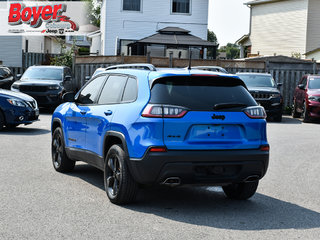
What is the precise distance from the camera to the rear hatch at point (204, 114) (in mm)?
6289

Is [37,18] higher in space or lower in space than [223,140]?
higher

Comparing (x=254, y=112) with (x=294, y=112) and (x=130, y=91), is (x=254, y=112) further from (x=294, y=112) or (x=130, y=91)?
(x=294, y=112)

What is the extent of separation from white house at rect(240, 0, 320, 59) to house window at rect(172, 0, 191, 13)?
856 centimetres

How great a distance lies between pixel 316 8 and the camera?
44.4 m

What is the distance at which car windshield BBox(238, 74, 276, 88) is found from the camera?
71.1ft

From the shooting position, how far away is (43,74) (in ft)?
73.9

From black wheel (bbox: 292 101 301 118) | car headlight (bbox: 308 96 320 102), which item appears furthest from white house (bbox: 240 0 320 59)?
car headlight (bbox: 308 96 320 102)

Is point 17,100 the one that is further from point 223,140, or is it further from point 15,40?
point 15,40

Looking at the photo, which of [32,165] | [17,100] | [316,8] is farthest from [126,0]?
[32,165]

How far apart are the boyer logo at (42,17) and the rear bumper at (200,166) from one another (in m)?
36.6

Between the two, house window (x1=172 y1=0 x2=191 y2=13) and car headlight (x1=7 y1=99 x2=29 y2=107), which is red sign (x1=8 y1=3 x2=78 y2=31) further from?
car headlight (x1=7 y1=99 x2=29 y2=107)

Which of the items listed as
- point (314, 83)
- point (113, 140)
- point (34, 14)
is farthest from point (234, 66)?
point (34, 14)

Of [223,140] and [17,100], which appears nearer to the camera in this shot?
[223,140]

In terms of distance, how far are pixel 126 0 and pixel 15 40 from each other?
24.4 feet
